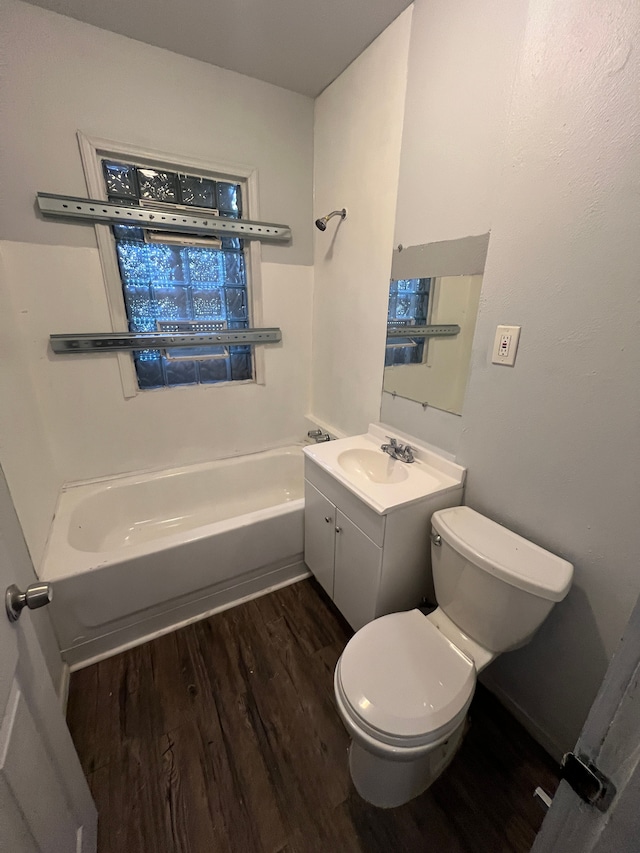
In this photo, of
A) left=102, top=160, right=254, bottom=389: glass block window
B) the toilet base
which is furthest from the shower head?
the toilet base

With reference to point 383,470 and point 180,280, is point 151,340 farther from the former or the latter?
point 383,470

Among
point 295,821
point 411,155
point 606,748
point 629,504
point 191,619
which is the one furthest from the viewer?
point 191,619

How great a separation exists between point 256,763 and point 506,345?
62.2 inches

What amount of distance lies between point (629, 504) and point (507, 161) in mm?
1040

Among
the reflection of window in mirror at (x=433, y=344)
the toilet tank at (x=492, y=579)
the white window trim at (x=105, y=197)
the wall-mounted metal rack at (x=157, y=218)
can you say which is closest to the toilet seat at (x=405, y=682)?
the toilet tank at (x=492, y=579)

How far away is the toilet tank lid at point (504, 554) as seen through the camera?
3.11ft

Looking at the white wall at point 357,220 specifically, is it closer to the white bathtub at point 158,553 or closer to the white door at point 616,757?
the white bathtub at point 158,553

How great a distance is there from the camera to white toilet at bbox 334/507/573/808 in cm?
90

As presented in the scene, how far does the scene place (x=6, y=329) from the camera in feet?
4.75

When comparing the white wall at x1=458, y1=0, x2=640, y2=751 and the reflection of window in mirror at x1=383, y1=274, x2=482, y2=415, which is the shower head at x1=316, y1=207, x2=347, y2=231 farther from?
the white wall at x1=458, y1=0, x2=640, y2=751

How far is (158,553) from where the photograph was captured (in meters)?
1.45

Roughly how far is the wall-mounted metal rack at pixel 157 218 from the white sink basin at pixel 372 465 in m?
1.35

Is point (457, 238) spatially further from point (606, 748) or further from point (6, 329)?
point (6, 329)

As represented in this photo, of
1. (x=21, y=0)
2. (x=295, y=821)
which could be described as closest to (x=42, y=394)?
(x=21, y=0)
